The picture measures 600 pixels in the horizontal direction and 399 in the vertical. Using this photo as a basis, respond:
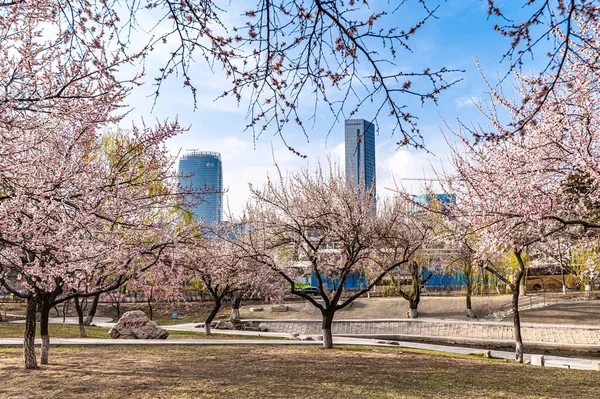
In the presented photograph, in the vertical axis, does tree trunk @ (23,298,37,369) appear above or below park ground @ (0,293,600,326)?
above

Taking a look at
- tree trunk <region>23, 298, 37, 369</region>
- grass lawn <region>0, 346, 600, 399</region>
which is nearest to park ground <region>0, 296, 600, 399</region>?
grass lawn <region>0, 346, 600, 399</region>

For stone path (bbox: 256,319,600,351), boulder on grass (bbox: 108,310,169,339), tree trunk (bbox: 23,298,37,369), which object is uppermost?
tree trunk (bbox: 23,298,37,369)

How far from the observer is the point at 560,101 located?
8305 mm

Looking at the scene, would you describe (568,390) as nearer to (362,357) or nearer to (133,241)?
(362,357)

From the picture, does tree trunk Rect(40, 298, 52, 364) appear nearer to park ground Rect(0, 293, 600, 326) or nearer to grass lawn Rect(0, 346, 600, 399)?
grass lawn Rect(0, 346, 600, 399)

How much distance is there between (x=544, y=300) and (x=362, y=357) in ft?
78.8

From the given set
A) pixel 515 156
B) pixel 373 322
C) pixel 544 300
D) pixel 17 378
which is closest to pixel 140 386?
pixel 17 378

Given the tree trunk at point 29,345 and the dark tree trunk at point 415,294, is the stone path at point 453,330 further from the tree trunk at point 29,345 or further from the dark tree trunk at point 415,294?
the tree trunk at point 29,345

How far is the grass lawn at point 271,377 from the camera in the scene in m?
7.99

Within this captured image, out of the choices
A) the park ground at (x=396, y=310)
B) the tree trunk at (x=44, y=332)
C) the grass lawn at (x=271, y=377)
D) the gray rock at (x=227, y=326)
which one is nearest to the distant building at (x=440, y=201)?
the grass lawn at (x=271, y=377)

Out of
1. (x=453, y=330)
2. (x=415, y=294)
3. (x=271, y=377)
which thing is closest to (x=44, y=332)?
→ (x=271, y=377)

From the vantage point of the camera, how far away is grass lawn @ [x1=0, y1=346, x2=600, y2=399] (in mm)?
7988

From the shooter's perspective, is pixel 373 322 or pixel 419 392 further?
pixel 373 322

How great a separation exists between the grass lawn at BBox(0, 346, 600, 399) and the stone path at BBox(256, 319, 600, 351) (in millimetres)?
10617
